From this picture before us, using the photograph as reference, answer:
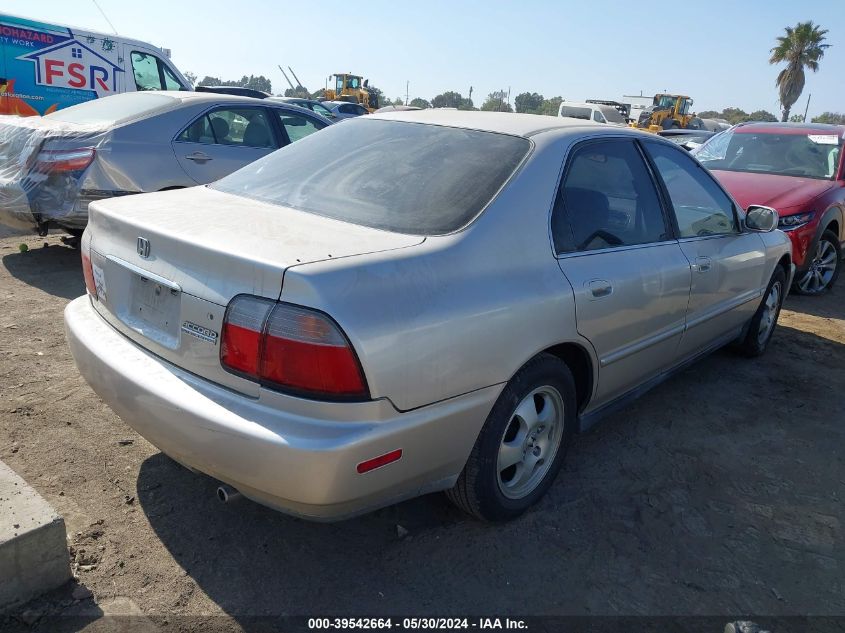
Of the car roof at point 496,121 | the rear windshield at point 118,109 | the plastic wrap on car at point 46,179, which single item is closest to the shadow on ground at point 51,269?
the plastic wrap on car at point 46,179

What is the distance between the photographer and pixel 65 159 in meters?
5.51

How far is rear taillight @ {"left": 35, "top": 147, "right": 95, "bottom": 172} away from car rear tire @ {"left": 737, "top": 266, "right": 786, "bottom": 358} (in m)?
5.40

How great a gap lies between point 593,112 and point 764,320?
24.9m

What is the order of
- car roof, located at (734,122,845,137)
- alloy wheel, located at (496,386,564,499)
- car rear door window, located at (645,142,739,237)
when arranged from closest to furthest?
alloy wheel, located at (496,386,564,499) → car rear door window, located at (645,142,739,237) → car roof, located at (734,122,845,137)

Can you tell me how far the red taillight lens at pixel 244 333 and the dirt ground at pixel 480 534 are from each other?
858mm

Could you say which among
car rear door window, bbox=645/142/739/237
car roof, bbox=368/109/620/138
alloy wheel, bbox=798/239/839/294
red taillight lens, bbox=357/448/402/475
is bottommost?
alloy wheel, bbox=798/239/839/294

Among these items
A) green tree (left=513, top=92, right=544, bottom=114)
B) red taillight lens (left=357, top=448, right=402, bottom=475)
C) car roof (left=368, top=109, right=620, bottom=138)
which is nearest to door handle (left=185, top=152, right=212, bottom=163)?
car roof (left=368, top=109, right=620, bottom=138)

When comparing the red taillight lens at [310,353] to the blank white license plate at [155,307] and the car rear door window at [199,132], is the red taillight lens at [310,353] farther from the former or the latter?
the car rear door window at [199,132]

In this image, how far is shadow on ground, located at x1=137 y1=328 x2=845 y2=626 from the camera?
2406 mm

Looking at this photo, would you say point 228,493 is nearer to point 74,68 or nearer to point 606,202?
point 606,202

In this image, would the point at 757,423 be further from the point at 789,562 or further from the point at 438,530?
the point at 438,530

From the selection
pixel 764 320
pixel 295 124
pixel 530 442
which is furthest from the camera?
pixel 295 124

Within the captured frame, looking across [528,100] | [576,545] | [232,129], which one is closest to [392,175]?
[576,545]

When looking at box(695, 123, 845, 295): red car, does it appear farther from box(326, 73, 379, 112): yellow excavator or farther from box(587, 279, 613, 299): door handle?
box(326, 73, 379, 112): yellow excavator
